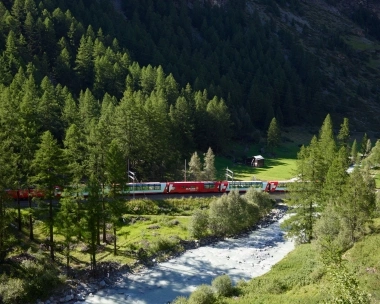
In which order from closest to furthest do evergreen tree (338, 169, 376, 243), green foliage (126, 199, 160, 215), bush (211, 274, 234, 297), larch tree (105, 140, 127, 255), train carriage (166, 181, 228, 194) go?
bush (211, 274, 234, 297) → evergreen tree (338, 169, 376, 243) → larch tree (105, 140, 127, 255) → green foliage (126, 199, 160, 215) → train carriage (166, 181, 228, 194)

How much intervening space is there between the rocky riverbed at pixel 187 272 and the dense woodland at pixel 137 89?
4756mm

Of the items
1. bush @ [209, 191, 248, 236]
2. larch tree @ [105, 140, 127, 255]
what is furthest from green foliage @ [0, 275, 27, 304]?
bush @ [209, 191, 248, 236]

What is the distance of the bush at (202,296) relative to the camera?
110 feet

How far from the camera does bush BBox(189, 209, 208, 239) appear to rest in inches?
2057

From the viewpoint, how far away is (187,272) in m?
44.0

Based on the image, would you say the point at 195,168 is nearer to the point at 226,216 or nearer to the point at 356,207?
the point at 226,216

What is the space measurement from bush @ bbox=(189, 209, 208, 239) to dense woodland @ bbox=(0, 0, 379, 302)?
34.8ft

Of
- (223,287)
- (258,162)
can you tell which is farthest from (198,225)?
(258,162)

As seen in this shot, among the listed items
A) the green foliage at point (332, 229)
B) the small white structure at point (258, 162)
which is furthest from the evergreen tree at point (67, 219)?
the small white structure at point (258, 162)

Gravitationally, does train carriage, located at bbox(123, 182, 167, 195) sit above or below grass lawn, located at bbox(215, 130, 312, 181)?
below

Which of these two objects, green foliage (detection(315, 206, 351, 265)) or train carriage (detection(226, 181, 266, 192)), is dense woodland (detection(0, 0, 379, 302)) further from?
train carriage (detection(226, 181, 266, 192))

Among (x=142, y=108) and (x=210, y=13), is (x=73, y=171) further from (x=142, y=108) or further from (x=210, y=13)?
(x=210, y=13)

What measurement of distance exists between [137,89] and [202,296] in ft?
248

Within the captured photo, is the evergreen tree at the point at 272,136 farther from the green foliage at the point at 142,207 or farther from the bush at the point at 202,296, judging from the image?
the bush at the point at 202,296
